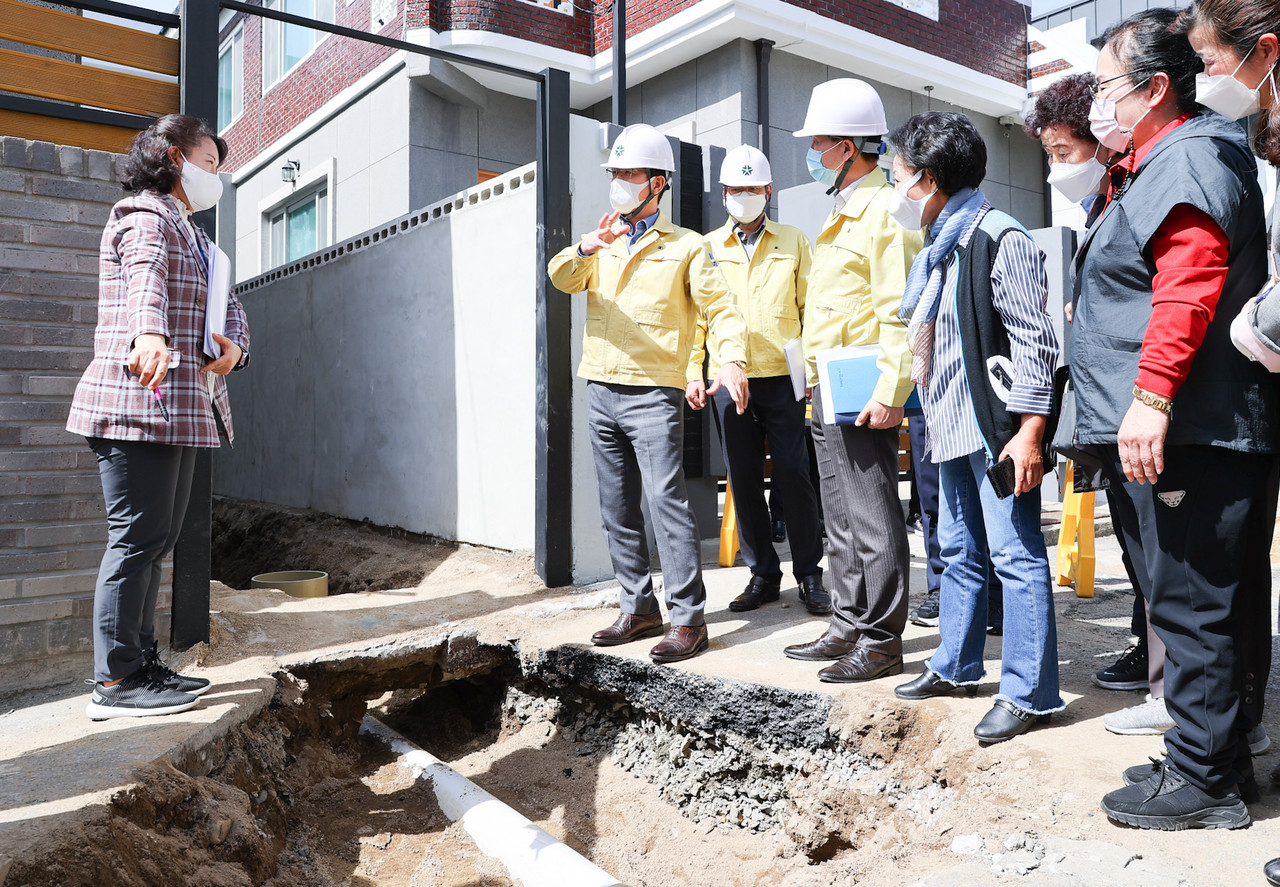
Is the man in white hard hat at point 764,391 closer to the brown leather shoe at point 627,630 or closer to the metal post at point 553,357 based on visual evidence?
the brown leather shoe at point 627,630

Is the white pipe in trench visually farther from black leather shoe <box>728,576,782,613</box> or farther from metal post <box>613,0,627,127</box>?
metal post <box>613,0,627,127</box>

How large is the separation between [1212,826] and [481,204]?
4.82 m

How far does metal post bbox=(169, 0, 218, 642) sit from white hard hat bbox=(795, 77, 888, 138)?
243cm

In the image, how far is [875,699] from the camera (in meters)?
2.98

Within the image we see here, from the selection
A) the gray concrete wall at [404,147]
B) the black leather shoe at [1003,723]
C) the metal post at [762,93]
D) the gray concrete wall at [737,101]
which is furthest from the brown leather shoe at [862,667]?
the gray concrete wall at [404,147]

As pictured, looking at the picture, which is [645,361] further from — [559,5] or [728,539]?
[559,5]

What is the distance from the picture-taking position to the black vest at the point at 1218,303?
6.51ft

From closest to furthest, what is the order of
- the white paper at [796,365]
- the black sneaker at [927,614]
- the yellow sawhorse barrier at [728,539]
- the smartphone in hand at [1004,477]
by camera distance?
the smartphone in hand at [1004,477]
the white paper at [796,365]
the black sneaker at [927,614]
the yellow sawhorse barrier at [728,539]

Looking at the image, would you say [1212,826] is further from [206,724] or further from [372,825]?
[206,724]

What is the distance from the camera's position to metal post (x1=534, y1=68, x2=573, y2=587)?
16.1ft

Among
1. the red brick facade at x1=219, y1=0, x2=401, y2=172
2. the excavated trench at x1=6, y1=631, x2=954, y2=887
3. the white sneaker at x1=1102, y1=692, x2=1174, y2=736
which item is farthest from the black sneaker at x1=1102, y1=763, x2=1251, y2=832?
the red brick facade at x1=219, y1=0, x2=401, y2=172

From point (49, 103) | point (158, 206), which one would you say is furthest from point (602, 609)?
point (49, 103)

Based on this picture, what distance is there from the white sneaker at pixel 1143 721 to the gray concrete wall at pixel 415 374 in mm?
3381

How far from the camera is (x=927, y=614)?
13.4ft
